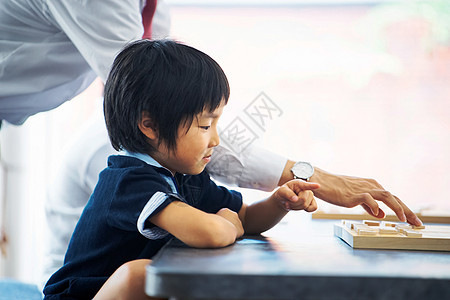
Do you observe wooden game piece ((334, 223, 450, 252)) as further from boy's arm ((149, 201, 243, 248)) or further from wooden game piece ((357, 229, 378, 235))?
boy's arm ((149, 201, 243, 248))

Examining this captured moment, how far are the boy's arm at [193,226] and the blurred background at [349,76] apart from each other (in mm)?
3150

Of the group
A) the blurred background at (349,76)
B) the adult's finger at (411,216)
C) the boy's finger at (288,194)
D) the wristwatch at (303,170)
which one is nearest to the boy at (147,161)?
the boy's finger at (288,194)

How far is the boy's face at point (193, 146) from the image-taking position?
104 centimetres

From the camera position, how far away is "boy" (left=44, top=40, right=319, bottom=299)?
92cm

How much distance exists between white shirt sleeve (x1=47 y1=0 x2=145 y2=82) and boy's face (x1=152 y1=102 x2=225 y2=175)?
326mm

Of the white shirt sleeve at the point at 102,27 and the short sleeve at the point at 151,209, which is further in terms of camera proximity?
the white shirt sleeve at the point at 102,27

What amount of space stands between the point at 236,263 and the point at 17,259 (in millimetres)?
2701

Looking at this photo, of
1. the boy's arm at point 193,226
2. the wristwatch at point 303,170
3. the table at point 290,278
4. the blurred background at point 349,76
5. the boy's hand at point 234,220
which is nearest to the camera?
the table at point 290,278

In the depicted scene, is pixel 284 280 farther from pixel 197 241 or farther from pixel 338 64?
pixel 338 64

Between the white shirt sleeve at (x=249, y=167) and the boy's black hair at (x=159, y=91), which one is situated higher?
the boy's black hair at (x=159, y=91)

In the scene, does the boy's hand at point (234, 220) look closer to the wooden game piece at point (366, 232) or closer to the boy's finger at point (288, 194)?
the boy's finger at point (288, 194)

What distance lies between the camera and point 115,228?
0.98 meters

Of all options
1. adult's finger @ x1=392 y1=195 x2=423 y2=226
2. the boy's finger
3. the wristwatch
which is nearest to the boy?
the boy's finger

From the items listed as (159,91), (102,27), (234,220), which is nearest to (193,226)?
(234,220)
